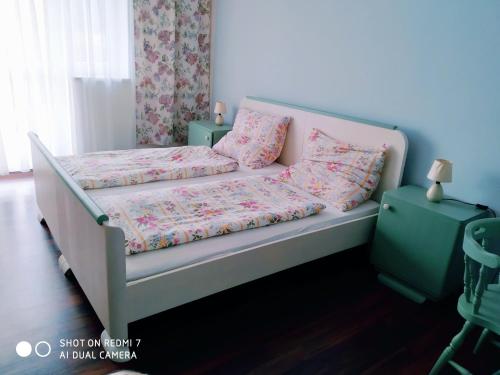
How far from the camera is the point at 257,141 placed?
3133 mm

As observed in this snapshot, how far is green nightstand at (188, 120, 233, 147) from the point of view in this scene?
11.9 feet

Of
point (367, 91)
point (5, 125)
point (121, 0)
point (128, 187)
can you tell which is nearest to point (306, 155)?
point (367, 91)

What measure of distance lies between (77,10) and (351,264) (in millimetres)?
3116

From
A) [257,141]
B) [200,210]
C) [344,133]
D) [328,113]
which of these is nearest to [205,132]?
[257,141]

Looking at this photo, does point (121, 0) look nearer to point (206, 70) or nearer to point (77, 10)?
point (77, 10)

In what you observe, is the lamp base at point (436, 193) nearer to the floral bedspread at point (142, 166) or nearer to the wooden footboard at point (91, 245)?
the floral bedspread at point (142, 166)

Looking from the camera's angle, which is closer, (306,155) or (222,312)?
(222,312)

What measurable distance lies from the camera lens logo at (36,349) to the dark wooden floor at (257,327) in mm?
22

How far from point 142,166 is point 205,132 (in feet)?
3.62

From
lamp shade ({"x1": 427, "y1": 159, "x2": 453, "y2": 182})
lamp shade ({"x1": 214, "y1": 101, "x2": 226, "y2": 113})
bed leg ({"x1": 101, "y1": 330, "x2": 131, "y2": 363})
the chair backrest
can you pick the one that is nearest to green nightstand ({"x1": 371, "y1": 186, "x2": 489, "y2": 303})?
lamp shade ({"x1": 427, "y1": 159, "x2": 453, "y2": 182})

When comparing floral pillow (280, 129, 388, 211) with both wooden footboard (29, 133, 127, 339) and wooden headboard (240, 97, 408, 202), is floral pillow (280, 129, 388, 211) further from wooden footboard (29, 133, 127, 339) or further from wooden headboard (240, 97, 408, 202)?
wooden footboard (29, 133, 127, 339)

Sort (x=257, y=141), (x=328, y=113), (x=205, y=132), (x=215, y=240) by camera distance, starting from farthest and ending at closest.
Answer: (x=205, y=132), (x=257, y=141), (x=328, y=113), (x=215, y=240)

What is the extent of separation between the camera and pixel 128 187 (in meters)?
2.44

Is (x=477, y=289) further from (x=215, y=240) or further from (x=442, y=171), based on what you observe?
(x=215, y=240)
